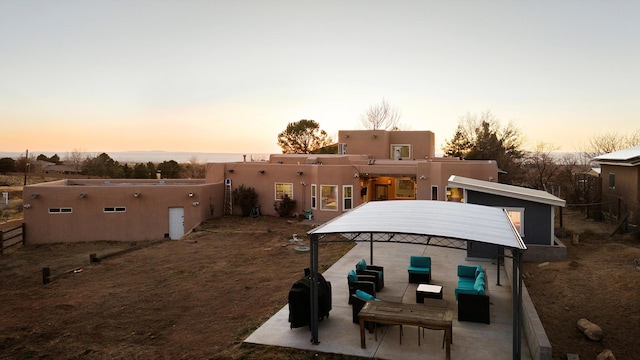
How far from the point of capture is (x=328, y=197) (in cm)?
2333

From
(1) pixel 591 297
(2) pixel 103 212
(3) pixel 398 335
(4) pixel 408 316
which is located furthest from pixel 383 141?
(4) pixel 408 316

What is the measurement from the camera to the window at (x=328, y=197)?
23.2 meters

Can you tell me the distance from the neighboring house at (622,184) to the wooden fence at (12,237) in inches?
1218

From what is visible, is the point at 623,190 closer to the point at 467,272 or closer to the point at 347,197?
the point at 347,197

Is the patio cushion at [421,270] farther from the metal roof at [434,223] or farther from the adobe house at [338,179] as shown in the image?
the adobe house at [338,179]

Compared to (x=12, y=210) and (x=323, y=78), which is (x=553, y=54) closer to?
(x=323, y=78)

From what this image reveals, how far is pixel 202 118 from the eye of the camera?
4803 cm

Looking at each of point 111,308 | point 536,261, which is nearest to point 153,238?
point 111,308

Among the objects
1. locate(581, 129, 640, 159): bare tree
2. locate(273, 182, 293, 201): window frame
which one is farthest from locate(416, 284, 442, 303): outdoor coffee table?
locate(581, 129, 640, 159): bare tree

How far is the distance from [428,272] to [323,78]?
28069 mm

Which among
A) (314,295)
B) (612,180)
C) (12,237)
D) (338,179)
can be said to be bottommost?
(12,237)

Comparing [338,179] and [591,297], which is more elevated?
[338,179]

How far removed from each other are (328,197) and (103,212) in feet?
43.8

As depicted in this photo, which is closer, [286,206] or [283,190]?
[286,206]
